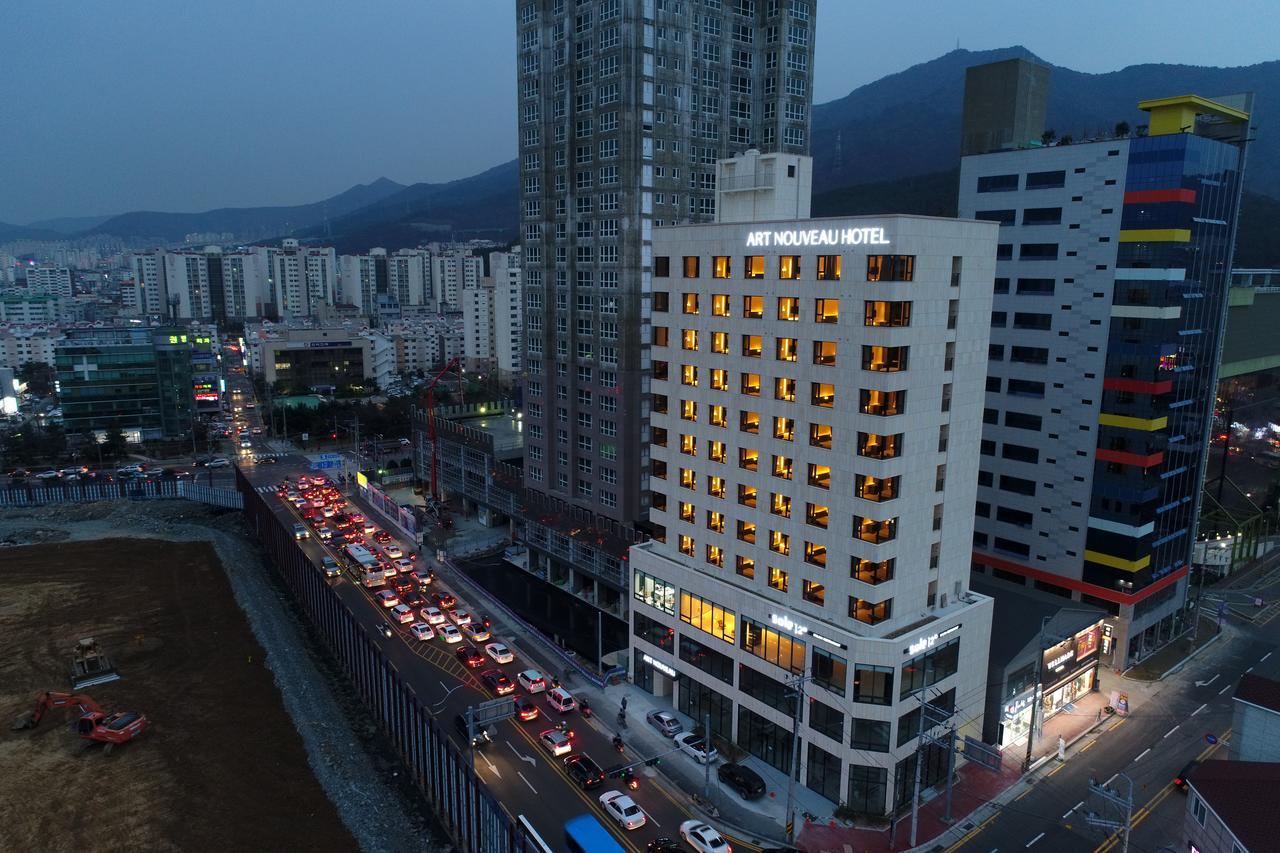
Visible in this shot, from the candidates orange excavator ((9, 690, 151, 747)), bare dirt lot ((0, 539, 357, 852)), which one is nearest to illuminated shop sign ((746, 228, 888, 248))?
bare dirt lot ((0, 539, 357, 852))

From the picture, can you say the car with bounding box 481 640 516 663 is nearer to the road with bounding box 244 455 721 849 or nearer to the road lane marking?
the road with bounding box 244 455 721 849

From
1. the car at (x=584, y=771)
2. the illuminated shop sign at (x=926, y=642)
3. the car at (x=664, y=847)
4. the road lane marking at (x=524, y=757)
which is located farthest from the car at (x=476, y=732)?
the illuminated shop sign at (x=926, y=642)

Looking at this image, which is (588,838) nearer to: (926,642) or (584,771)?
(584,771)

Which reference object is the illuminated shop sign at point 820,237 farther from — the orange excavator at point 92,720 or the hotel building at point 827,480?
the orange excavator at point 92,720

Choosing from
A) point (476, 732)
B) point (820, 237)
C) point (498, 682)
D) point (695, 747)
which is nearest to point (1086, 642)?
point (695, 747)

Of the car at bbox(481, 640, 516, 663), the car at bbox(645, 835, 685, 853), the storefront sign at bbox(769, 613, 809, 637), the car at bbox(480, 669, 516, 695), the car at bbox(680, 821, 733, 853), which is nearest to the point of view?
the car at bbox(645, 835, 685, 853)
